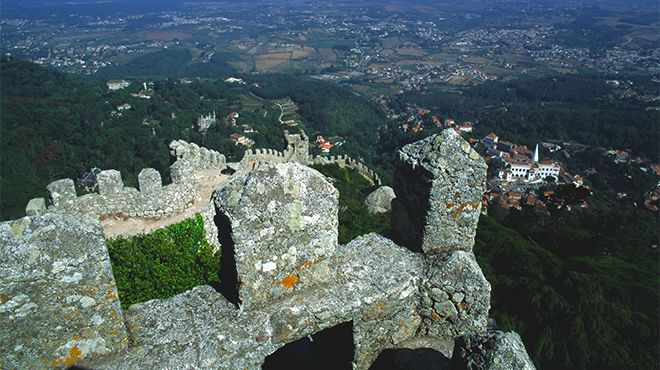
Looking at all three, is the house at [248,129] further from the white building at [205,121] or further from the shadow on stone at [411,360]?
the shadow on stone at [411,360]

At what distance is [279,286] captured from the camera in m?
4.07

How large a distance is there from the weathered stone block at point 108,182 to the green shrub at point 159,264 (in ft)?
6.52

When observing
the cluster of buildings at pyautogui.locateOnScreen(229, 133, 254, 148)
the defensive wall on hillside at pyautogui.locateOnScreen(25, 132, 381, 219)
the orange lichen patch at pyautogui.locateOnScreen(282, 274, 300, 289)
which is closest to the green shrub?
the defensive wall on hillside at pyautogui.locateOnScreen(25, 132, 381, 219)

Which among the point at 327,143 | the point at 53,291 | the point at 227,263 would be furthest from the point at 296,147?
the point at 327,143

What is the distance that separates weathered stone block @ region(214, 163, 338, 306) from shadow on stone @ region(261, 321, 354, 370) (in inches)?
38.0

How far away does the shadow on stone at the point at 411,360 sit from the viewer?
449 cm

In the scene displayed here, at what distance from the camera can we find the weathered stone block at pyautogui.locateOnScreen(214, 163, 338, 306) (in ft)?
12.3

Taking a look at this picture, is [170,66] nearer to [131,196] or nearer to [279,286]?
[131,196]

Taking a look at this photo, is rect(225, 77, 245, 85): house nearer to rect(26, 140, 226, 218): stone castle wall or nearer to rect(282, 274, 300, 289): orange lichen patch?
rect(26, 140, 226, 218): stone castle wall

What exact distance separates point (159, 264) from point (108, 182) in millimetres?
3494

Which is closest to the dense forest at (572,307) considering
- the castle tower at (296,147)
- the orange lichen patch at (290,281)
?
the orange lichen patch at (290,281)

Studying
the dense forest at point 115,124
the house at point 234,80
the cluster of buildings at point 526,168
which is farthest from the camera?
the house at point 234,80

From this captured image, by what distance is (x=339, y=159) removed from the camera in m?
32.2

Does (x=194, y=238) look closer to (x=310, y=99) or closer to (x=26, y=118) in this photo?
(x=26, y=118)
